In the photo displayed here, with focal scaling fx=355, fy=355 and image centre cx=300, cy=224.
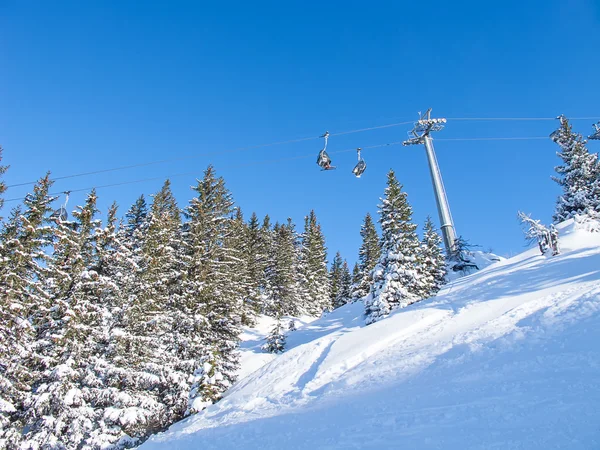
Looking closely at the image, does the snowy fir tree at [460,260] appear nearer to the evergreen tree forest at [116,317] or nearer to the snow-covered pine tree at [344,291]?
the evergreen tree forest at [116,317]

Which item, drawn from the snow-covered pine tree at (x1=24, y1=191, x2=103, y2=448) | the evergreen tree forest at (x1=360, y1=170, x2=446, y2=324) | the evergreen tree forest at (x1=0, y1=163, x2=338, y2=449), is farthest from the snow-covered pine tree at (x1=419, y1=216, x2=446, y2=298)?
the snow-covered pine tree at (x1=24, y1=191, x2=103, y2=448)

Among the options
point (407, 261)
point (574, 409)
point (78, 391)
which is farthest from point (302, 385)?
point (407, 261)

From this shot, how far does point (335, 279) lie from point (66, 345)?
52183mm

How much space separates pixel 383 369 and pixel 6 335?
1708cm

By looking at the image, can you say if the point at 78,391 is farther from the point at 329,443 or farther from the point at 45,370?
the point at 329,443

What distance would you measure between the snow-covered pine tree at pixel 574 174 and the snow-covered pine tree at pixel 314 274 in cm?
3090

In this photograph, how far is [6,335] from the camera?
1636 cm

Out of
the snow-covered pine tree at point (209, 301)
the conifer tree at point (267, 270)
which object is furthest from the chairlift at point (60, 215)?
the conifer tree at point (267, 270)

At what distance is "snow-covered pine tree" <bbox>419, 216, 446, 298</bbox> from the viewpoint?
93.7 feet

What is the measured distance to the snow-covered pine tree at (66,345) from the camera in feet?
51.5

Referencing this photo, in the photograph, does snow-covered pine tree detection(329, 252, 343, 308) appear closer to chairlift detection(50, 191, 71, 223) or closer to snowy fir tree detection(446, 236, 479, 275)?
snowy fir tree detection(446, 236, 479, 275)

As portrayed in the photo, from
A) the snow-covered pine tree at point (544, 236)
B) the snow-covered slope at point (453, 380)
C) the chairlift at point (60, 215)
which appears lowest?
the snow-covered slope at point (453, 380)

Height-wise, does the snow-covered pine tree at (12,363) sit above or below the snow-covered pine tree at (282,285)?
below

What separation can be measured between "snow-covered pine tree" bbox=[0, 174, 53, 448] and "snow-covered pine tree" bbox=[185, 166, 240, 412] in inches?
291
